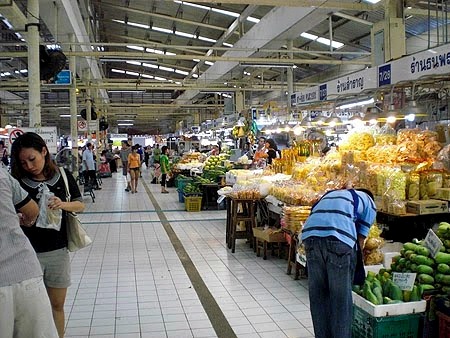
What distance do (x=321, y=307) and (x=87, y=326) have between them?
7.35 feet

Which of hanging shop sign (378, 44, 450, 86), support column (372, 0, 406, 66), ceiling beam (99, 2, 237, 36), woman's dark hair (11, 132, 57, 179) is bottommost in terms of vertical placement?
woman's dark hair (11, 132, 57, 179)

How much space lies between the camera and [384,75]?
627cm

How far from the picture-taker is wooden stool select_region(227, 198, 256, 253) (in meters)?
7.50

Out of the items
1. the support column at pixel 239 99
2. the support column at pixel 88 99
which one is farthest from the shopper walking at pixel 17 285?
the support column at pixel 239 99

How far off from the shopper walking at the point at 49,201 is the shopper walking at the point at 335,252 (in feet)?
5.70

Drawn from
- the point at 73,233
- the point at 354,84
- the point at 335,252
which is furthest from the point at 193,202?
the point at 335,252

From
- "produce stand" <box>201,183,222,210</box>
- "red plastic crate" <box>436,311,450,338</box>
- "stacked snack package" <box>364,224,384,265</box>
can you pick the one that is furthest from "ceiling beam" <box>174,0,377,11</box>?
"produce stand" <box>201,183,222,210</box>

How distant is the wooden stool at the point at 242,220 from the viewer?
7.50 m

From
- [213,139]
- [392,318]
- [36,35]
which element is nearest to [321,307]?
[392,318]

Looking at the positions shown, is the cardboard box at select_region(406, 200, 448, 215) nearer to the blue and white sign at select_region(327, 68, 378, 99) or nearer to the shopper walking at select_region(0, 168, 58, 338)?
the blue and white sign at select_region(327, 68, 378, 99)

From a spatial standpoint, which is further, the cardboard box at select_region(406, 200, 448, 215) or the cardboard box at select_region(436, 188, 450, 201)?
the cardboard box at select_region(436, 188, 450, 201)

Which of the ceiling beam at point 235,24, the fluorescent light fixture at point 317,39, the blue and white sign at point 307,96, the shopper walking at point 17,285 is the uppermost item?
the ceiling beam at point 235,24

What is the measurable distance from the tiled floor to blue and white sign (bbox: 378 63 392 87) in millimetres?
2759

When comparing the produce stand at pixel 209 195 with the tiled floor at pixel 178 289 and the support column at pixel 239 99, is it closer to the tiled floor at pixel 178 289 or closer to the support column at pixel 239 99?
the tiled floor at pixel 178 289
